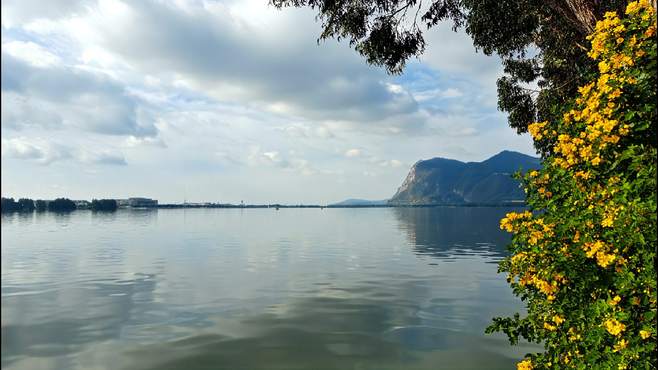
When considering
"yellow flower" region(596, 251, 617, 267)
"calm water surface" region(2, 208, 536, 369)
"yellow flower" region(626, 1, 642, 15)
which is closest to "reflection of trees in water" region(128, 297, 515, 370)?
"calm water surface" region(2, 208, 536, 369)

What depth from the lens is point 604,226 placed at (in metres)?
6.23

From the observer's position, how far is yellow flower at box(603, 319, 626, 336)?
583 cm

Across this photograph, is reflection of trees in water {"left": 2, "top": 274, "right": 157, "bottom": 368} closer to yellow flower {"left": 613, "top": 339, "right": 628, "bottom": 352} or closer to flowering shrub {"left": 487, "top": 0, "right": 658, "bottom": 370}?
flowering shrub {"left": 487, "top": 0, "right": 658, "bottom": 370}

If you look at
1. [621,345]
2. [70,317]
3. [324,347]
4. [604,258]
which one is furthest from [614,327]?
[70,317]

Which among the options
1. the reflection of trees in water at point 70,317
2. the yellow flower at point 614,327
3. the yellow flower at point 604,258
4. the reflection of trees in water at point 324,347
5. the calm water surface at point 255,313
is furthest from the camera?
the reflection of trees in water at point 70,317

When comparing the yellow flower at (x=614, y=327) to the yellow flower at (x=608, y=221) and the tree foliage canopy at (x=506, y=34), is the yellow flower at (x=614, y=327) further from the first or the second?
the tree foliage canopy at (x=506, y=34)

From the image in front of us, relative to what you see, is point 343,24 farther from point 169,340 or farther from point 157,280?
point 157,280

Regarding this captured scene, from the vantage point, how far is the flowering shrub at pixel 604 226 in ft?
19.3

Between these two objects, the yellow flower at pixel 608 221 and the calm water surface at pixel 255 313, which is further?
the calm water surface at pixel 255 313

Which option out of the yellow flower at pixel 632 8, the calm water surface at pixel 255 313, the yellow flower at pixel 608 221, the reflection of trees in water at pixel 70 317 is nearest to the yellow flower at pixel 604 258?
the yellow flower at pixel 608 221

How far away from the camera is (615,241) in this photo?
20.0 ft

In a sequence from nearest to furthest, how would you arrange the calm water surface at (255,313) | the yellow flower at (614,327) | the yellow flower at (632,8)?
the yellow flower at (614,327)
the yellow flower at (632,8)
the calm water surface at (255,313)

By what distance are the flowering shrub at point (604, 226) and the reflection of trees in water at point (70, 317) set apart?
12.7 meters

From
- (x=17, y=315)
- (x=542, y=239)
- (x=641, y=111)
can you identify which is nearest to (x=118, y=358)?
(x=17, y=315)
